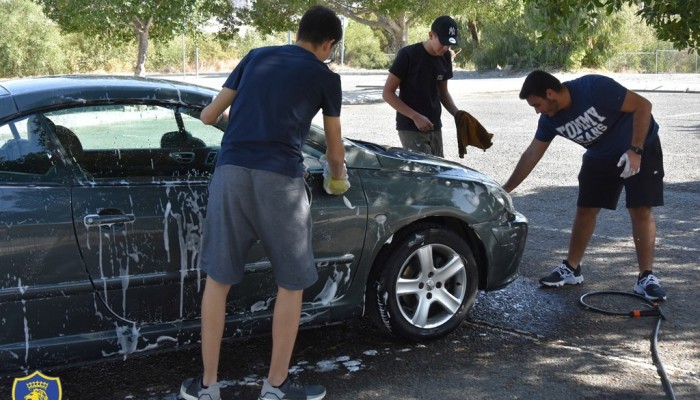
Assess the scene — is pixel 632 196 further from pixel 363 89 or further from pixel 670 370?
pixel 363 89

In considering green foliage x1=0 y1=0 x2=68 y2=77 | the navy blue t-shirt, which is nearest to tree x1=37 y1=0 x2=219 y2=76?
green foliage x1=0 y1=0 x2=68 y2=77

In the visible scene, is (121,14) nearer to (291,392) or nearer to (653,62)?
(291,392)

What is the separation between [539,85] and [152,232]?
270 cm

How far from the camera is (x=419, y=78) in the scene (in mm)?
6141

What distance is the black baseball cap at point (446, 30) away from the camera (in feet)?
19.4

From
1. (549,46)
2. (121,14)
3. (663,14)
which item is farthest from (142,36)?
(549,46)

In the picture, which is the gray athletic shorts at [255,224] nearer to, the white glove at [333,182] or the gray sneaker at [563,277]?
the white glove at [333,182]

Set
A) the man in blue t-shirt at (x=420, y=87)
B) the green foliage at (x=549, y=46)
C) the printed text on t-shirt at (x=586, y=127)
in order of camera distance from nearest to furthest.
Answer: the printed text on t-shirt at (x=586, y=127), the man in blue t-shirt at (x=420, y=87), the green foliage at (x=549, y=46)

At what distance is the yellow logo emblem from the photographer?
3.20m

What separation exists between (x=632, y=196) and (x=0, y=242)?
3.87 metres

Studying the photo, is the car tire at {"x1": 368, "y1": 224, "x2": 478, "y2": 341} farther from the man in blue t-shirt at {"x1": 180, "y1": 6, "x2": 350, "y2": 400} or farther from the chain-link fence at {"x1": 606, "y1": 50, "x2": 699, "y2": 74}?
the chain-link fence at {"x1": 606, "y1": 50, "x2": 699, "y2": 74}

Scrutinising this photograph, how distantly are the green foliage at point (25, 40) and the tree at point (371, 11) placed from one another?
8.44m

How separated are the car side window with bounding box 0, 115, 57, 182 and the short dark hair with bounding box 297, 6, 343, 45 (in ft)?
4.01

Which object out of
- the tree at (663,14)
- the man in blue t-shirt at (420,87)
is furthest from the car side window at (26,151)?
the tree at (663,14)
